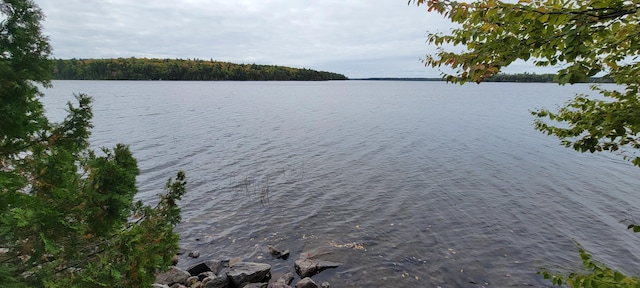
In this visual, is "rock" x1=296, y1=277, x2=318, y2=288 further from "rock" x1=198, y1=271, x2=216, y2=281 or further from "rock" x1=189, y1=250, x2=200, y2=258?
"rock" x1=189, y1=250, x2=200, y2=258

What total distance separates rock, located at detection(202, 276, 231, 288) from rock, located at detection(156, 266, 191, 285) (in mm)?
782

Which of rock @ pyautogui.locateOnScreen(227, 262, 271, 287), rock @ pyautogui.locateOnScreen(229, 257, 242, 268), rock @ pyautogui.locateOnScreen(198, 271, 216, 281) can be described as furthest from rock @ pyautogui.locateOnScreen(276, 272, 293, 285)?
rock @ pyautogui.locateOnScreen(198, 271, 216, 281)

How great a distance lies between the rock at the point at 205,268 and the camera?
11367mm

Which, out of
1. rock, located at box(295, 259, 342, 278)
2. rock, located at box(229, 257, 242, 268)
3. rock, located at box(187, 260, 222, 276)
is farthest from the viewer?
rock, located at box(229, 257, 242, 268)

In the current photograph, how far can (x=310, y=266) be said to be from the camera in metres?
11.3

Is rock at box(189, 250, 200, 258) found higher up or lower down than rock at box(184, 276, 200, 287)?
lower down

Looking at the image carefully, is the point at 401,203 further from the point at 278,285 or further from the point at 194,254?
the point at 194,254

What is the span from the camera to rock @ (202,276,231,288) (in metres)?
10.4

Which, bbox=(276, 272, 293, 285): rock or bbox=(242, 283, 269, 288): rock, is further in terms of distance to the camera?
bbox=(276, 272, 293, 285): rock

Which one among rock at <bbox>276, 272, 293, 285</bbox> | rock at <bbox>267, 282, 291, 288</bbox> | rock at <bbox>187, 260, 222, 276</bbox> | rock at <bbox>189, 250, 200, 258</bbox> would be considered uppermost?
rock at <bbox>267, 282, 291, 288</bbox>

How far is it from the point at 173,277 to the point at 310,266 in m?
4.56

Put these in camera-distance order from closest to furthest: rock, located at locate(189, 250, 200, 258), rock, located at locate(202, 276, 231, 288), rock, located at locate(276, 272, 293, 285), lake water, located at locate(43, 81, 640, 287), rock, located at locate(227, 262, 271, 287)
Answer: rock, located at locate(202, 276, 231, 288) < rock, located at locate(227, 262, 271, 287) < rock, located at locate(276, 272, 293, 285) < lake water, located at locate(43, 81, 640, 287) < rock, located at locate(189, 250, 200, 258)

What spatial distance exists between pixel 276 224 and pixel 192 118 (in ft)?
125

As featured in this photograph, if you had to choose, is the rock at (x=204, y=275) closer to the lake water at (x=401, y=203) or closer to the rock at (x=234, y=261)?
the rock at (x=234, y=261)
